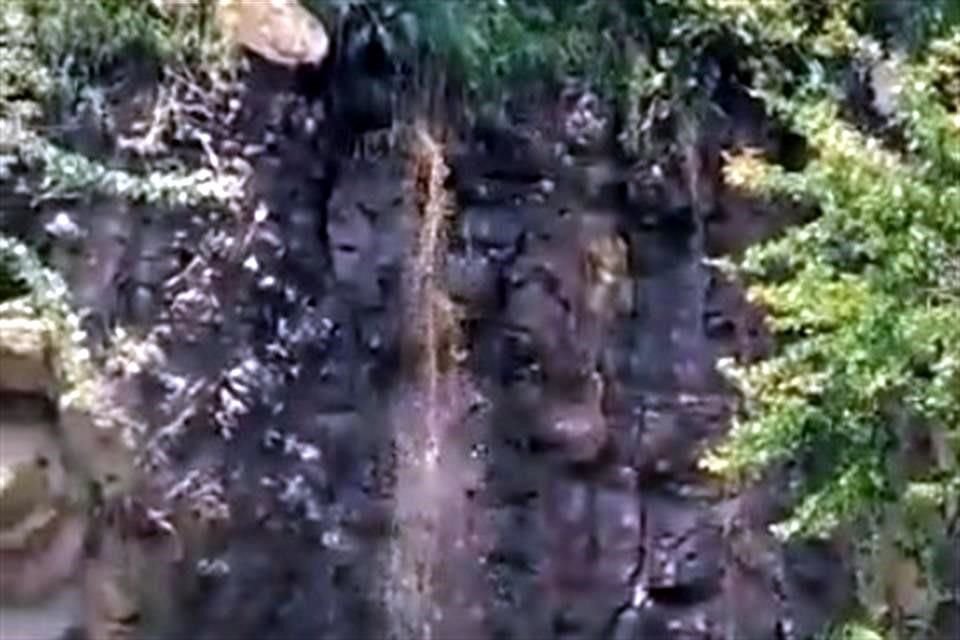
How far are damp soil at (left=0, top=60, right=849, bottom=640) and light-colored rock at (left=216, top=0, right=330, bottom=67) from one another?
0.24 feet

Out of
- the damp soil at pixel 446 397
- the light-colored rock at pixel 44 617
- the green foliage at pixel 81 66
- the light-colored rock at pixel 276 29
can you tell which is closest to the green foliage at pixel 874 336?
the damp soil at pixel 446 397

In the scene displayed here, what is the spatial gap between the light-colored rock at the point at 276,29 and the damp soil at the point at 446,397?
7 cm

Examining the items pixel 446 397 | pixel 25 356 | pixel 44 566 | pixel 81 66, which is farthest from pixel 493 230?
pixel 44 566

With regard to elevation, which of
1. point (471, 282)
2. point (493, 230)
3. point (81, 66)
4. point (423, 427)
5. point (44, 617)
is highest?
point (81, 66)

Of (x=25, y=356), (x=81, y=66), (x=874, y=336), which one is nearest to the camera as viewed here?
(x=874, y=336)

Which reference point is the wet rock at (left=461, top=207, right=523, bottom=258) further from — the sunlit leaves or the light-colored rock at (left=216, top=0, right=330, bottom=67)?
the sunlit leaves

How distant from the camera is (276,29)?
369cm

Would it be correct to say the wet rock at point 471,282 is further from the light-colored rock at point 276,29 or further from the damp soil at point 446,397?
the light-colored rock at point 276,29

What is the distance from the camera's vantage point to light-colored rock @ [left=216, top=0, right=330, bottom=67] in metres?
3.67

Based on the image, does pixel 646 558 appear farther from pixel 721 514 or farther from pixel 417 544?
pixel 417 544

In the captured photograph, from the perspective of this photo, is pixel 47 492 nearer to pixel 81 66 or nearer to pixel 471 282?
pixel 81 66

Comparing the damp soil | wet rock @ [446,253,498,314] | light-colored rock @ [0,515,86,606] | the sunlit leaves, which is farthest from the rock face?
the sunlit leaves

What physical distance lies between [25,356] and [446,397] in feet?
2.68

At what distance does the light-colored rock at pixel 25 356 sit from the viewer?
3.34 meters
